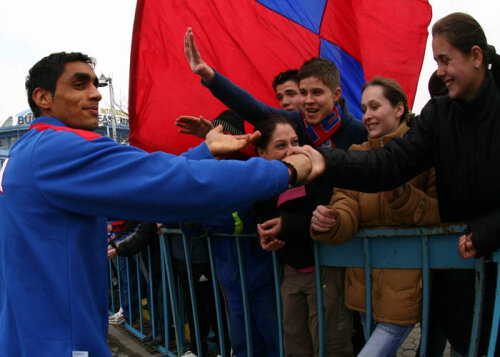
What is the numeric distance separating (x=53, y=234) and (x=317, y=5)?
3.60m

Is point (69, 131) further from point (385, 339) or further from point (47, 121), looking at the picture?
point (385, 339)

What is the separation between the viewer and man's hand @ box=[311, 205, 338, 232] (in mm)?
2111

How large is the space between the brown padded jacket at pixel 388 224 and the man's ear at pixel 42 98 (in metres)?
1.48

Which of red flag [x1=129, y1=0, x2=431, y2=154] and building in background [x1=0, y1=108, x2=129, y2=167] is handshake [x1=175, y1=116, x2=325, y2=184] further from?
building in background [x1=0, y1=108, x2=129, y2=167]

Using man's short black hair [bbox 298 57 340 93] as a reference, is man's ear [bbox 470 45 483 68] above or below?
below

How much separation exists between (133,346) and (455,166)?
4.18 m

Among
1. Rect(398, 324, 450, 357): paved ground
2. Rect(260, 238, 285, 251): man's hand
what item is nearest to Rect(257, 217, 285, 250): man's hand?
Rect(260, 238, 285, 251): man's hand

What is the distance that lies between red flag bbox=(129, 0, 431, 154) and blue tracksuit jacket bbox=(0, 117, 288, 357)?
2493 millimetres

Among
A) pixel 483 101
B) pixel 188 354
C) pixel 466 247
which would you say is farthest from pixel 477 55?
pixel 188 354

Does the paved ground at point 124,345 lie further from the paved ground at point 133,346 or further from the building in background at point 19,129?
the building in background at point 19,129

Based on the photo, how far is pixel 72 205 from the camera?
1.66 m

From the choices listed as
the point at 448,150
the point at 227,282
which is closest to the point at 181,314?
the point at 227,282

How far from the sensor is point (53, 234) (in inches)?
66.9

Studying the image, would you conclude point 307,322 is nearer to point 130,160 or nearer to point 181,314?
point 130,160
